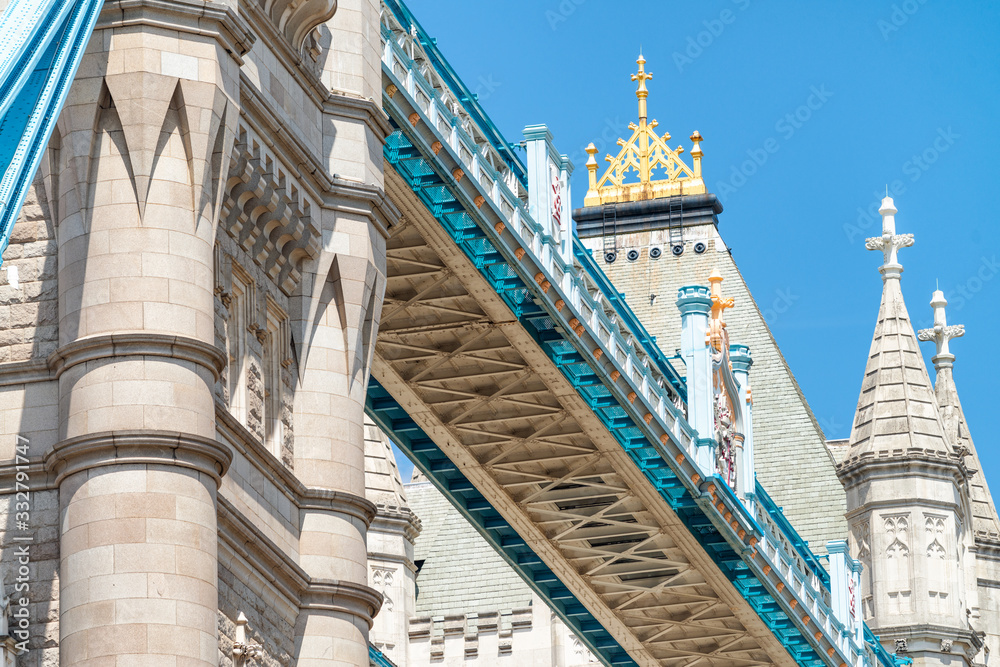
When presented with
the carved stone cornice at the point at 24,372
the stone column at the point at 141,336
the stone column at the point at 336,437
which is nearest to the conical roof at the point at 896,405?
the stone column at the point at 336,437

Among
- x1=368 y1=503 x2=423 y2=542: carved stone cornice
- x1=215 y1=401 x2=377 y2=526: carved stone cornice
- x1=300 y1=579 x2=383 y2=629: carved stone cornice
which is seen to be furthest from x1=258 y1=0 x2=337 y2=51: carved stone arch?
x1=368 y1=503 x2=423 y2=542: carved stone cornice

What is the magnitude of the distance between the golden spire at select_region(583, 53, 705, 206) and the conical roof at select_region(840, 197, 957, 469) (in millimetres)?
17016

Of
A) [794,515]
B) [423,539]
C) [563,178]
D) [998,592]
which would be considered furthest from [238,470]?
[423,539]

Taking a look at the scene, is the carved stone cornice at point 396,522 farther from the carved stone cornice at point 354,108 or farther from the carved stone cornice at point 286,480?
the carved stone cornice at point 286,480

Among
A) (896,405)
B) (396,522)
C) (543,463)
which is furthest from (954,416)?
(543,463)

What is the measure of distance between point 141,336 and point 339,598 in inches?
179

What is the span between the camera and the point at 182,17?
21.6m

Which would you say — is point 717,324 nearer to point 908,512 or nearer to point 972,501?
point 908,512

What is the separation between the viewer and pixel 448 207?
1304 inches

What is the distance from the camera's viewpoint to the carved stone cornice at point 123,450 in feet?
64.7

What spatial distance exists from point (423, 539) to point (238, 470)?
46.6 meters

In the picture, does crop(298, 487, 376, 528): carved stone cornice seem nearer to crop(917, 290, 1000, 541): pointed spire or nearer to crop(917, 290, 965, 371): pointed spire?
crop(917, 290, 1000, 541): pointed spire

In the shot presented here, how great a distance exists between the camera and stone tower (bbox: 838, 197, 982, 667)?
5038cm

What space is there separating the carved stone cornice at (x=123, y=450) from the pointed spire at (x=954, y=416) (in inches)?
1370
